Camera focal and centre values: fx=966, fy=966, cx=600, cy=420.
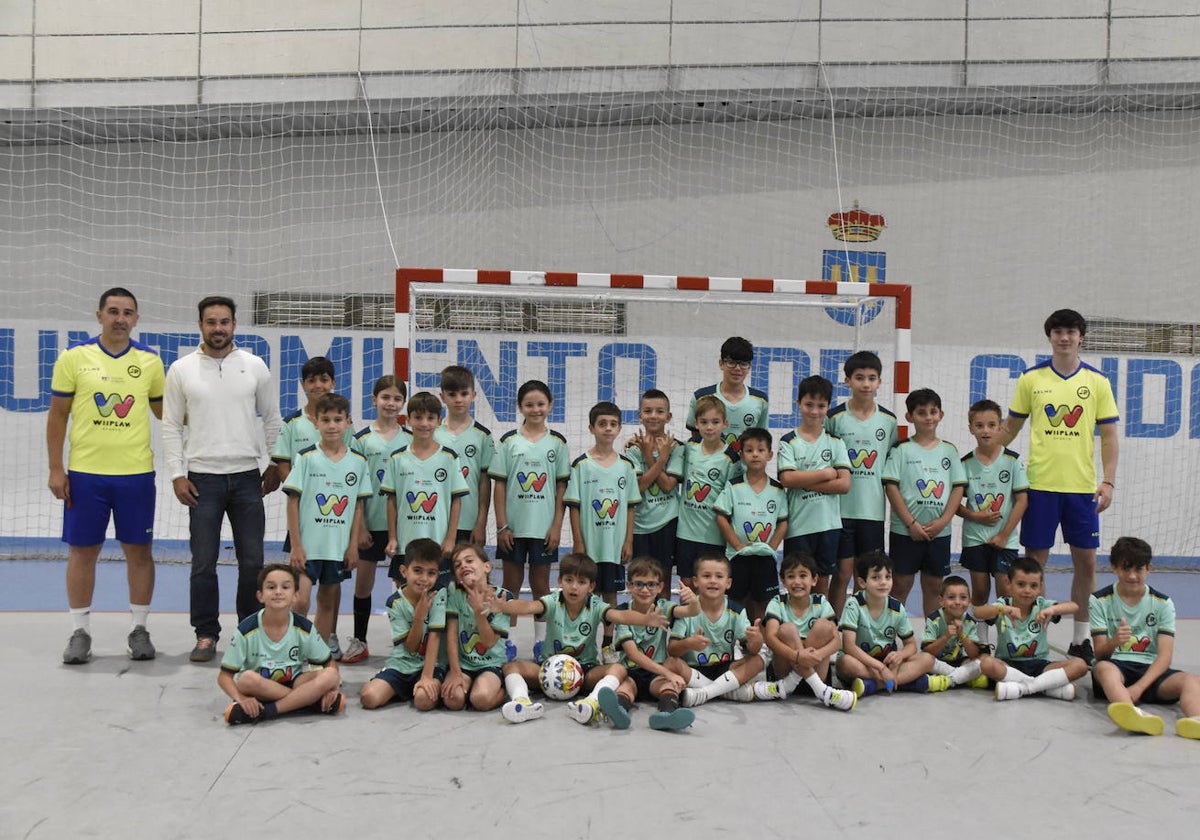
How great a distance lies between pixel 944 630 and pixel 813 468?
39.6 inches

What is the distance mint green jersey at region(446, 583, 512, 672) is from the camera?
4.33 meters

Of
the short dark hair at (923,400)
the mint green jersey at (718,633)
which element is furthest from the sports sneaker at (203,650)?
the short dark hair at (923,400)

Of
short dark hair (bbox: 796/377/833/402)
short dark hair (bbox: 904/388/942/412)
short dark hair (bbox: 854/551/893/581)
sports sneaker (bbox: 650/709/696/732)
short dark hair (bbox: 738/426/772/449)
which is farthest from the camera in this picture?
short dark hair (bbox: 904/388/942/412)

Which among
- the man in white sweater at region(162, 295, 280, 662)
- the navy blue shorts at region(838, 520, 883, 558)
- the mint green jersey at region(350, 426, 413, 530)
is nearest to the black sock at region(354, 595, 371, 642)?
the mint green jersey at region(350, 426, 413, 530)

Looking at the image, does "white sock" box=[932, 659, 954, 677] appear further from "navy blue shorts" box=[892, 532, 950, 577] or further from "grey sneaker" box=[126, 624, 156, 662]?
"grey sneaker" box=[126, 624, 156, 662]

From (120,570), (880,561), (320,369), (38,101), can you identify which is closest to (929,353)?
(880,561)

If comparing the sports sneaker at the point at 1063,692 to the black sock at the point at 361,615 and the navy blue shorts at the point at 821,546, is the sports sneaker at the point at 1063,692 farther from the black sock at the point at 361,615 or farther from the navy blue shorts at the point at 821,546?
the black sock at the point at 361,615

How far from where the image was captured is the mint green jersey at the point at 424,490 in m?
4.88

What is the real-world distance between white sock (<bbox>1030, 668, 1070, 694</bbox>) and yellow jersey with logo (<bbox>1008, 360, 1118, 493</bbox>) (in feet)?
3.65

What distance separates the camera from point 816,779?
3.38 metres

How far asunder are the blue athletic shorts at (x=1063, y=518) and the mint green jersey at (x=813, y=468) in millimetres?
1129

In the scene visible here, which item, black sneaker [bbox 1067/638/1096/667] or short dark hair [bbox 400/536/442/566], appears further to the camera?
black sneaker [bbox 1067/638/1096/667]

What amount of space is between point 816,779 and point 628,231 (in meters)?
6.09

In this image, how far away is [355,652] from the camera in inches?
200
